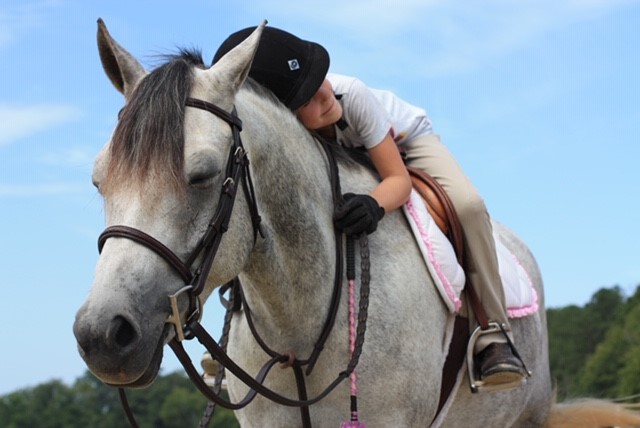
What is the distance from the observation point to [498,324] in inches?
294

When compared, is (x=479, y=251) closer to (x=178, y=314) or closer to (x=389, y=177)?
(x=389, y=177)

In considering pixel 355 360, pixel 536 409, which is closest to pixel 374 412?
pixel 355 360

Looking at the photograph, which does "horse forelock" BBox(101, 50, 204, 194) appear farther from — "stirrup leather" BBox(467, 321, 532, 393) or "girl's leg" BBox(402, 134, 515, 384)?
"stirrup leather" BBox(467, 321, 532, 393)

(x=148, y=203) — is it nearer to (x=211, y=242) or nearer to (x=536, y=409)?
(x=211, y=242)

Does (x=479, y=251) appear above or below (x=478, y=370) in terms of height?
above

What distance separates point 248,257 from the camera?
591 cm

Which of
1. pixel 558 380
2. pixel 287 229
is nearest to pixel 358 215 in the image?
pixel 287 229

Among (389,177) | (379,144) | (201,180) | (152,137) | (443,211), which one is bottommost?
(201,180)

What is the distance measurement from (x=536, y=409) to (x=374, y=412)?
3.46 metres

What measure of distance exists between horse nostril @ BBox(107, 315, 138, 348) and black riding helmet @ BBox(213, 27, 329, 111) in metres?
2.21

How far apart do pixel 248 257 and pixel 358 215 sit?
2.88 ft

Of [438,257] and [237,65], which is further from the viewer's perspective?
[438,257]

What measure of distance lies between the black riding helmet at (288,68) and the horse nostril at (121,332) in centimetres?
221

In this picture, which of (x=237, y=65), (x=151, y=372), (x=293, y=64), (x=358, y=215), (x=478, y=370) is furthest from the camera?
(x=478, y=370)
